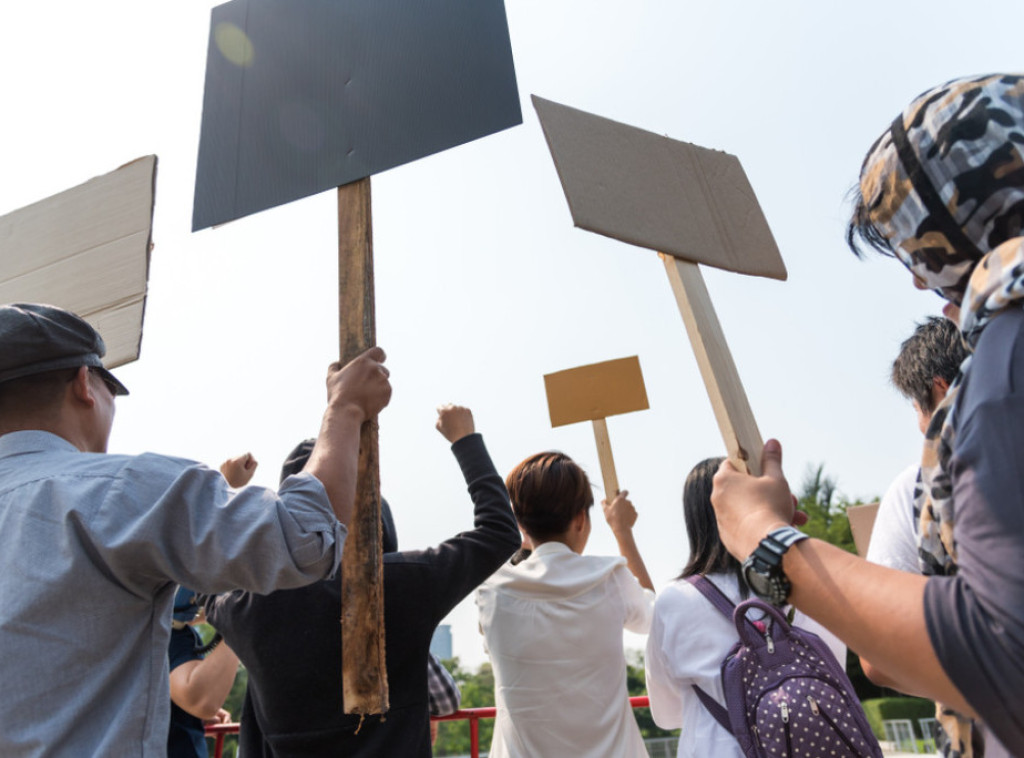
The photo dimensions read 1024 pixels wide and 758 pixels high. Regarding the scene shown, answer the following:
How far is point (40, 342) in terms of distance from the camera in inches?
64.5

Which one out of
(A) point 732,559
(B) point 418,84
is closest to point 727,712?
(A) point 732,559

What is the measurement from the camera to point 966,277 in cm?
110

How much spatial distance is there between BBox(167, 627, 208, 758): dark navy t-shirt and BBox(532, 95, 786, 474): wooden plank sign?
2.05 metres

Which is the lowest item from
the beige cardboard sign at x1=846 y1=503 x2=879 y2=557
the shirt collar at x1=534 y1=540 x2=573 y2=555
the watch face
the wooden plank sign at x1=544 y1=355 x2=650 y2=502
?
the watch face

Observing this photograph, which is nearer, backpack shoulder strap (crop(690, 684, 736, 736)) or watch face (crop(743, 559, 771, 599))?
watch face (crop(743, 559, 771, 599))

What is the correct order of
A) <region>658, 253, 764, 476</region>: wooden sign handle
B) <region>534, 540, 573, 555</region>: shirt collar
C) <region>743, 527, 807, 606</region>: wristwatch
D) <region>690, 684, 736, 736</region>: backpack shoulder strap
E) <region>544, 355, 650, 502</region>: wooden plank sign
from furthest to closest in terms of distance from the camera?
<region>544, 355, 650, 502</region>: wooden plank sign, <region>534, 540, 573, 555</region>: shirt collar, <region>690, 684, 736, 736</region>: backpack shoulder strap, <region>658, 253, 764, 476</region>: wooden sign handle, <region>743, 527, 807, 606</region>: wristwatch

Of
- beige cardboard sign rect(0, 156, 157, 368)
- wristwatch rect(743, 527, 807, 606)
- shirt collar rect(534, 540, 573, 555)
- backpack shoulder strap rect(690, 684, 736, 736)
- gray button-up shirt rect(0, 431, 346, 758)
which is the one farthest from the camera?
shirt collar rect(534, 540, 573, 555)

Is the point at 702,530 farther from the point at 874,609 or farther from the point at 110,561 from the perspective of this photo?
the point at 110,561

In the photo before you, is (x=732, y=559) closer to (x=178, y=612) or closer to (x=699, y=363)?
(x=699, y=363)

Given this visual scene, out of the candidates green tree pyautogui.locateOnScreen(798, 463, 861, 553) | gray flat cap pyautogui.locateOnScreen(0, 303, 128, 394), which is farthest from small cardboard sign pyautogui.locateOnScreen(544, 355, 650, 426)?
green tree pyautogui.locateOnScreen(798, 463, 861, 553)

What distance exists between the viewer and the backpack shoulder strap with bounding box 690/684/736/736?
217 centimetres

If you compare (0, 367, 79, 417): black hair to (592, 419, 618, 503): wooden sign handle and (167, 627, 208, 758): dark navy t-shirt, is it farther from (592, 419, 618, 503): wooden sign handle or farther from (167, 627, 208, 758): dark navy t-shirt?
(592, 419, 618, 503): wooden sign handle

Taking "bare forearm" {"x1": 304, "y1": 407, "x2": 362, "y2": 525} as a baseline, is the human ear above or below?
above

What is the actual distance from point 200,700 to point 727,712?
166cm
